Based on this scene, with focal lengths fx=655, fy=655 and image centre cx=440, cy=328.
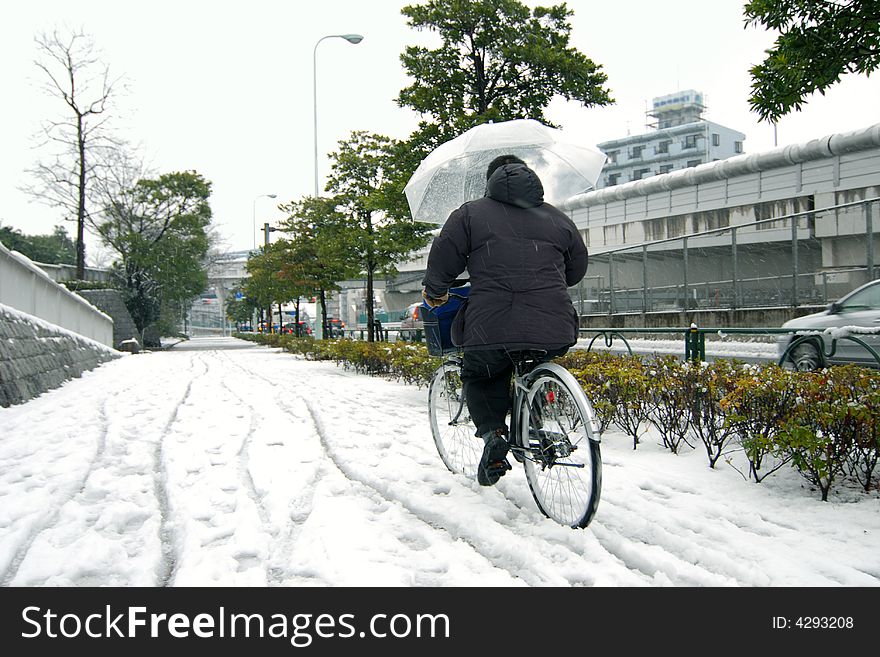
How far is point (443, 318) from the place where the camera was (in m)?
4.08

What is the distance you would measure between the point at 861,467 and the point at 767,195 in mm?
26202

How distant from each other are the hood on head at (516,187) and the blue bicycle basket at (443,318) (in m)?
0.81

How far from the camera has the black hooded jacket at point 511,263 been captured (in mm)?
3244

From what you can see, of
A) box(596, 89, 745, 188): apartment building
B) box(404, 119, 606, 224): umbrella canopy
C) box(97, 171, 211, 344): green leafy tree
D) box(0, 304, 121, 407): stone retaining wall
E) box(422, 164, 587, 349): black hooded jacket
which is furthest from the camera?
box(596, 89, 745, 188): apartment building

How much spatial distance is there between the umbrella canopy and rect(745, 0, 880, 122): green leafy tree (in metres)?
2.29

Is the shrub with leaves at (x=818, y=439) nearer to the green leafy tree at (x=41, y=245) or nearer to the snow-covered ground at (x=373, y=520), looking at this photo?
the snow-covered ground at (x=373, y=520)

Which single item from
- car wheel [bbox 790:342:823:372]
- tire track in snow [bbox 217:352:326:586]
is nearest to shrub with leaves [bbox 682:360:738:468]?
car wheel [bbox 790:342:823:372]

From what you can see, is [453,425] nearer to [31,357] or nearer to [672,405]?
[672,405]

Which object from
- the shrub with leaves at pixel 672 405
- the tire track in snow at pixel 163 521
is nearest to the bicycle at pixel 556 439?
the tire track in snow at pixel 163 521

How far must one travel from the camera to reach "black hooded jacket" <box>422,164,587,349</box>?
3244 millimetres

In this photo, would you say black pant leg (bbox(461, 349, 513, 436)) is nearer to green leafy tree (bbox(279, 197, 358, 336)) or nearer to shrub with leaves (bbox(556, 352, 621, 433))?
shrub with leaves (bbox(556, 352, 621, 433))

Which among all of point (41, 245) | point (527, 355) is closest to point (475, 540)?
point (527, 355)

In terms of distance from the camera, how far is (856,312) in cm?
864
